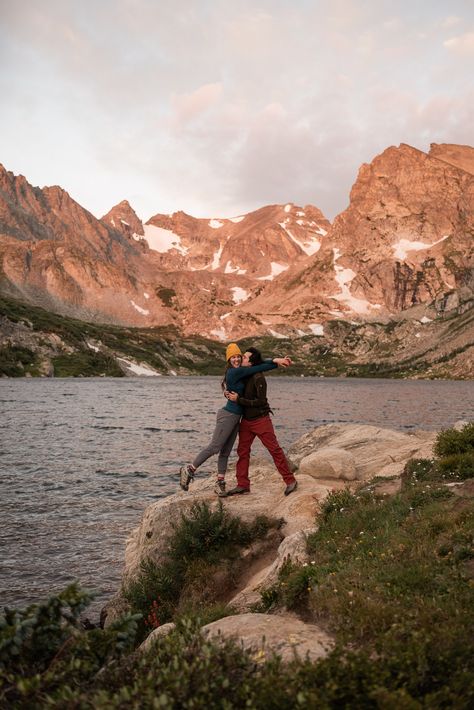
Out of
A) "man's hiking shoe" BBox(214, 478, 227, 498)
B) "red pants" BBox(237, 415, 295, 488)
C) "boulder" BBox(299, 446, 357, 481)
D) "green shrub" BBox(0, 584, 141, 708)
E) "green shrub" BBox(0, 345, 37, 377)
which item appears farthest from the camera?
"green shrub" BBox(0, 345, 37, 377)

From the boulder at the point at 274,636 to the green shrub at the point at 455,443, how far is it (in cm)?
969

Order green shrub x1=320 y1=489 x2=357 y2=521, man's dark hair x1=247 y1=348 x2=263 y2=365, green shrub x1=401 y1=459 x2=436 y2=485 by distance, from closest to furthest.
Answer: green shrub x1=320 y1=489 x2=357 y2=521 → green shrub x1=401 y1=459 x2=436 y2=485 → man's dark hair x1=247 y1=348 x2=263 y2=365

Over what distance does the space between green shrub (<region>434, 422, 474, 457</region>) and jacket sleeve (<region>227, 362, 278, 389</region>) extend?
5899mm

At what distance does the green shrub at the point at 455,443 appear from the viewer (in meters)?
15.3

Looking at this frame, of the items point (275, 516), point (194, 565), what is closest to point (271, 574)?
point (194, 565)

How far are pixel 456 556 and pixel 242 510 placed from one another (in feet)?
23.4

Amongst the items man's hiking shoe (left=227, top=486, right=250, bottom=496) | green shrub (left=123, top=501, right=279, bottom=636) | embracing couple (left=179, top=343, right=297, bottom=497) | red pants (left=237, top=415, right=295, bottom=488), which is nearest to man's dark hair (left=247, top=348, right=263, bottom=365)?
embracing couple (left=179, top=343, right=297, bottom=497)

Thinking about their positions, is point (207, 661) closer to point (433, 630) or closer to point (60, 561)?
point (433, 630)

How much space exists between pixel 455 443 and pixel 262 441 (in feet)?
19.7

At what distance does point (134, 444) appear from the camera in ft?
148

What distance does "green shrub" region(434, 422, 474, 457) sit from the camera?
15.3 m

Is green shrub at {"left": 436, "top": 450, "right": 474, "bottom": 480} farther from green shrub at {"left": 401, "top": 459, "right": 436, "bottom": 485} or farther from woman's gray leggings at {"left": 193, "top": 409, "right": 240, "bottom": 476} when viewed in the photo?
woman's gray leggings at {"left": 193, "top": 409, "right": 240, "bottom": 476}

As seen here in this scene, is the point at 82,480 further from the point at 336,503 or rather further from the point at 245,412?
the point at 336,503

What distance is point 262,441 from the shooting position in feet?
49.3
